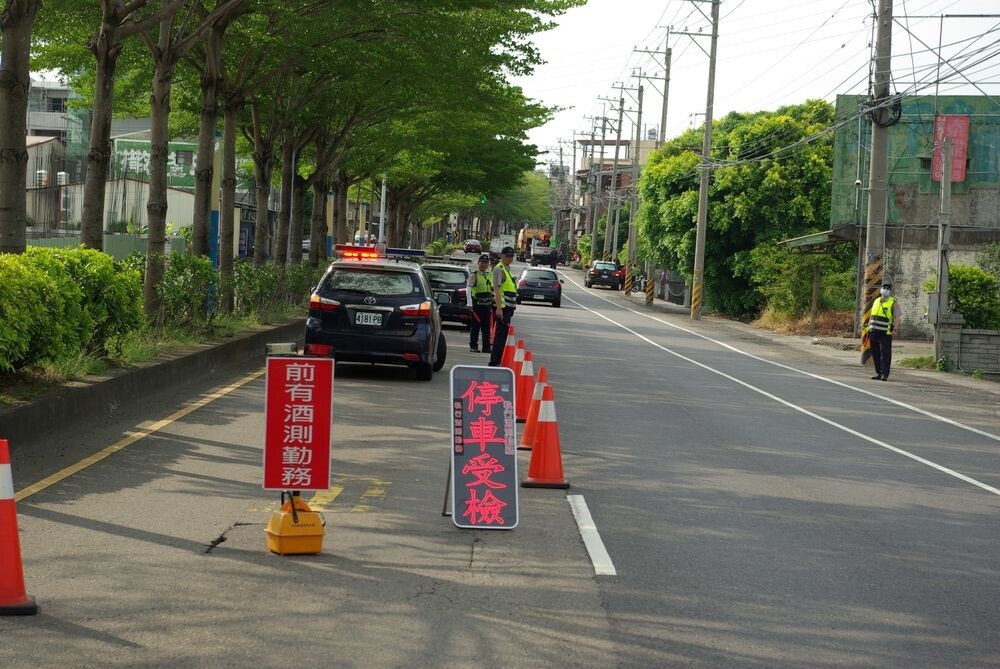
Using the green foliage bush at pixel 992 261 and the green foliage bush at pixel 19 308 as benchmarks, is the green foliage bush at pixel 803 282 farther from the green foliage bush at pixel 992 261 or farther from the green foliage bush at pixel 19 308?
the green foliage bush at pixel 19 308

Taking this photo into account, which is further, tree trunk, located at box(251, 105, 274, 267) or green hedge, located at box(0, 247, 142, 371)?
tree trunk, located at box(251, 105, 274, 267)

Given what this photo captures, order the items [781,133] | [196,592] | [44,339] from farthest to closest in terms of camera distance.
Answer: [781,133]
[44,339]
[196,592]

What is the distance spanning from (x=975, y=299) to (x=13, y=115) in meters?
21.8

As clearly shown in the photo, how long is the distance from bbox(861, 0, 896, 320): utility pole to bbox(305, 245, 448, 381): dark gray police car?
15001 mm

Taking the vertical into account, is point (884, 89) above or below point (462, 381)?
above

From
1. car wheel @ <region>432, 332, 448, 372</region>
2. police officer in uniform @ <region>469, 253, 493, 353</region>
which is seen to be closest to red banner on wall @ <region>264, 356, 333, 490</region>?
car wheel @ <region>432, 332, 448, 372</region>

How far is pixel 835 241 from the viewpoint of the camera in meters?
38.1

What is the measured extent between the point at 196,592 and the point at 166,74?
44.9ft

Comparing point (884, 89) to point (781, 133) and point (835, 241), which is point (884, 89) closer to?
point (835, 241)

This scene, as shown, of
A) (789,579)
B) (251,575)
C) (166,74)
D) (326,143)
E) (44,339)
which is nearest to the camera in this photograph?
(251,575)

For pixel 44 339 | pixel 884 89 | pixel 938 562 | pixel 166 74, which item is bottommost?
pixel 938 562

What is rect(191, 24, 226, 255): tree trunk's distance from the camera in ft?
69.9

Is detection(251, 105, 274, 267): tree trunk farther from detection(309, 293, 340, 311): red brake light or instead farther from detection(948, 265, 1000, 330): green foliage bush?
detection(948, 265, 1000, 330): green foliage bush

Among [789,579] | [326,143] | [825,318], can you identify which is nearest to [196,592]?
[789,579]
